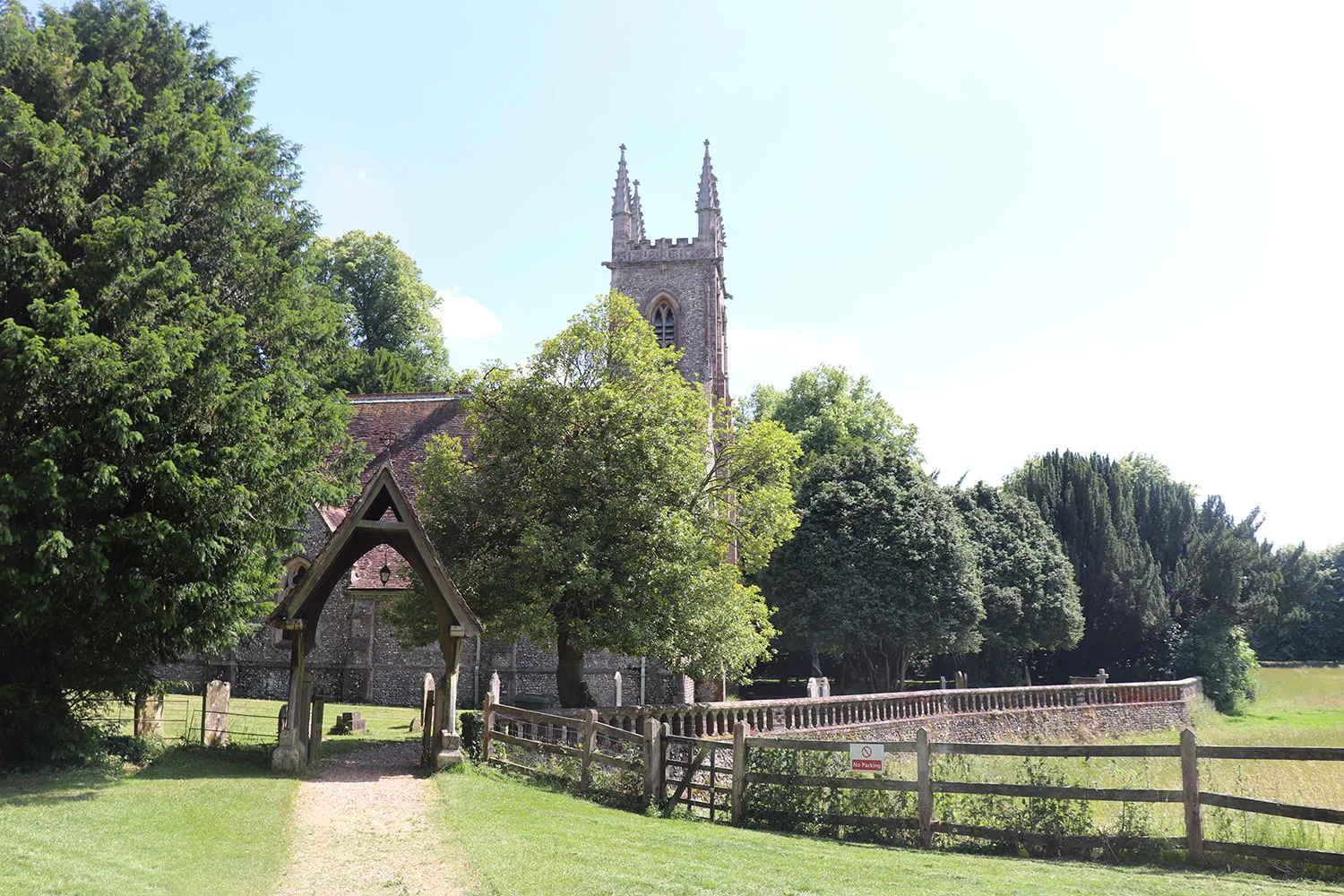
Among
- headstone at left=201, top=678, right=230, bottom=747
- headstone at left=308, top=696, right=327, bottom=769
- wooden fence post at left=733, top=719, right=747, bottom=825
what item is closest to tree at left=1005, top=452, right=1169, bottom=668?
wooden fence post at left=733, top=719, right=747, bottom=825

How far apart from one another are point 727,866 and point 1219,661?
45.5m

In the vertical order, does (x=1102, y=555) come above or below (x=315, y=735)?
above

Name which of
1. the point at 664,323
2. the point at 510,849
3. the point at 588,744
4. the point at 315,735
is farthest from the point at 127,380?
the point at 664,323

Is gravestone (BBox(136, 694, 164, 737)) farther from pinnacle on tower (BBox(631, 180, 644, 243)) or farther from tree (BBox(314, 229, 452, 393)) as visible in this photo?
tree (BBox(314, 229, 452, 393))

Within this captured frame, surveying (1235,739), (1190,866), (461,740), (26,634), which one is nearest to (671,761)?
(461,740)

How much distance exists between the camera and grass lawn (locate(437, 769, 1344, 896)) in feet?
28.8

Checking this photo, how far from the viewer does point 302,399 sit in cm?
1554

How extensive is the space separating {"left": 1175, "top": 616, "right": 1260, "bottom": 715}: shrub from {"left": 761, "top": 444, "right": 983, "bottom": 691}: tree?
50.2 feet

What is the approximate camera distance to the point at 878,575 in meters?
37.7

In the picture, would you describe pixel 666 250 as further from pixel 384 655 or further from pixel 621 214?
pixel 384 655

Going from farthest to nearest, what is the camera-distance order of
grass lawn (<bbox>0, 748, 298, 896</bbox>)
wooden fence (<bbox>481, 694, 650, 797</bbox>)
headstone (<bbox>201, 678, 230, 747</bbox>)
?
headstone (<bbox>201, 678, 230, 747</bbox>)
wooden fence (<bbox>481, 694, 650, 797</bbox>)
grass lawn (<bbox>0, 748, 298, 896</bbox>)

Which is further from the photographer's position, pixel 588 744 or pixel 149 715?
pixel 149 715

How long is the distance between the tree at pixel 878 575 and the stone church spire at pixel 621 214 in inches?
565

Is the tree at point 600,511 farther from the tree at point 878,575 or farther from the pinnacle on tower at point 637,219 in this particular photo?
the pinnacle on tower at point 637,219
